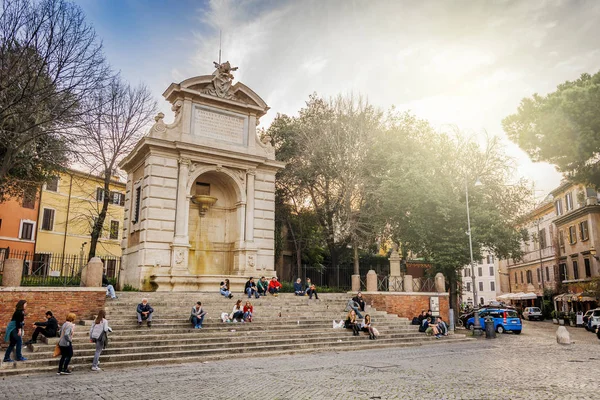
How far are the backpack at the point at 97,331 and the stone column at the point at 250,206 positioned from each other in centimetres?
1308

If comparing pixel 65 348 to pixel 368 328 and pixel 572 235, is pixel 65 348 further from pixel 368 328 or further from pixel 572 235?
pixel 572 235

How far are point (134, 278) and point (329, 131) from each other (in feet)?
51.8

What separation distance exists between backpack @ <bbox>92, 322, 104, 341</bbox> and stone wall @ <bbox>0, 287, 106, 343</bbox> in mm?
4121

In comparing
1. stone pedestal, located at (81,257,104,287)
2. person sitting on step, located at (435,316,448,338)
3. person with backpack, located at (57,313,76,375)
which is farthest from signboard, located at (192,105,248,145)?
person with backpack, located at (57,313,76,375)

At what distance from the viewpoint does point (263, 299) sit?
22.0m

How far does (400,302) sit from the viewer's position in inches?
962

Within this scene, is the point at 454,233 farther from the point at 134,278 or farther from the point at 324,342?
the point at 134,278

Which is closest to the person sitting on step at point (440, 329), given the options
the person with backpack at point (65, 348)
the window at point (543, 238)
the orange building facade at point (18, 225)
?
the person with backpack at point (65, 348)

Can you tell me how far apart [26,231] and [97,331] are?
33771 mm

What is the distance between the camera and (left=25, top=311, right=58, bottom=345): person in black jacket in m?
14.1

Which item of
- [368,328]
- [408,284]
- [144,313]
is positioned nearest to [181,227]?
[144,313]

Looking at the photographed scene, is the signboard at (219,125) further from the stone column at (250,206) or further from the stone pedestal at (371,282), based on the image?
the stone pedestal at (371,282)

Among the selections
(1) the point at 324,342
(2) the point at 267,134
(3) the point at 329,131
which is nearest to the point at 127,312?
(1) the point at 324,342

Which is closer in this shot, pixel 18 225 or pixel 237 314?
pixel 237 314
